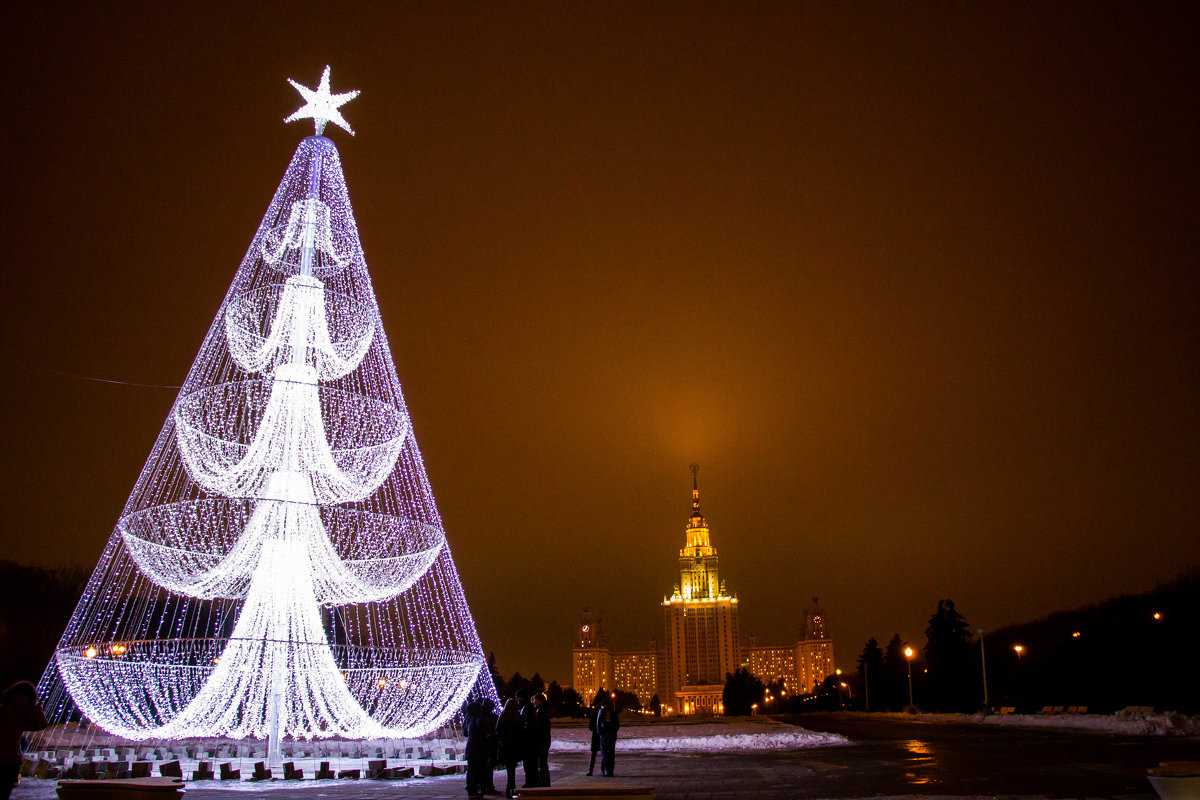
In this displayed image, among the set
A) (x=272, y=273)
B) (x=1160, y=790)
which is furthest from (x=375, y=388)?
(x=1160, y=790)

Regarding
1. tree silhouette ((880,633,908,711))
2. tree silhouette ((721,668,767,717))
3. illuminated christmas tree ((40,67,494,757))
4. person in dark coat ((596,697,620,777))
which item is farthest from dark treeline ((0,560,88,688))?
tree silhouette ((721,668,767,717))

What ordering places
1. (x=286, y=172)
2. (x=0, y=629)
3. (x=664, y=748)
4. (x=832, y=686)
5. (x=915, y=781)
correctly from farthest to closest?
(x=832, y=686) < (x=0, y=629) < (x=664, y=748) < (x=286, y=172) < (x=915, y=781)

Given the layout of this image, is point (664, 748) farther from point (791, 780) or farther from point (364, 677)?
point (791, 780)

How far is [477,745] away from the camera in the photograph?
14539 mm

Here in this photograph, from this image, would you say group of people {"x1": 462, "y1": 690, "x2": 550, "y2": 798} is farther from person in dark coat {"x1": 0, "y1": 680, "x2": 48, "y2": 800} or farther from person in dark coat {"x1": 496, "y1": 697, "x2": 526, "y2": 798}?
person in dark coat {"x1": 0, "y1": 680, "x2": 48, "y2": 800}

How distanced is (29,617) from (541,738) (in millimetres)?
56013

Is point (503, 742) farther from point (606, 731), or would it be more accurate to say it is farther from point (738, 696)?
point (738, 696)

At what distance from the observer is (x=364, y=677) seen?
22.0 metres

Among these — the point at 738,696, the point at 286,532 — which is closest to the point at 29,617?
the point at 286,532

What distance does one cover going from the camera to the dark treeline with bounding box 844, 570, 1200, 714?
1837 inches

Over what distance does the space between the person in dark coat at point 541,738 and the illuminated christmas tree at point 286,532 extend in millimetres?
5538

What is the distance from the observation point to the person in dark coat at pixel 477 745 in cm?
1423

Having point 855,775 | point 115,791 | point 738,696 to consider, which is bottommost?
point 738,696

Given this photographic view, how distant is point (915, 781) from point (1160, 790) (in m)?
5.25
